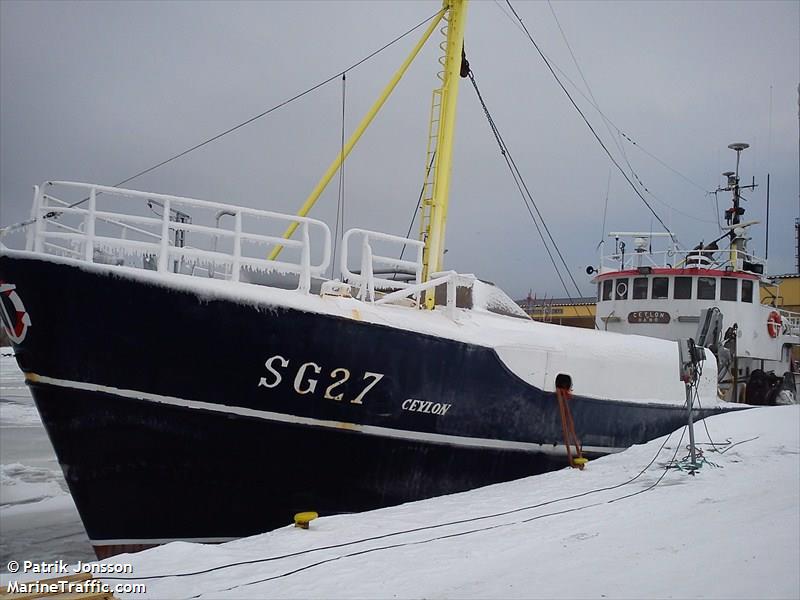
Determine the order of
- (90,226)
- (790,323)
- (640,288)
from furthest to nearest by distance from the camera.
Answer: (790,323)
(640,288)
(90,226)

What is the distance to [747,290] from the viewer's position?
1435 centimetres

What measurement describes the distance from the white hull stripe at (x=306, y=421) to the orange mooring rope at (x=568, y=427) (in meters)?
0.33

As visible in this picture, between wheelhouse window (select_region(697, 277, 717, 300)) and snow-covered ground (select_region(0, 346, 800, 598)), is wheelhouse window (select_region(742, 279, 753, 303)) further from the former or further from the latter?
snow-covered ground (select_region(0, 346, 800, 598))

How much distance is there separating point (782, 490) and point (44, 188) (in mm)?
7769

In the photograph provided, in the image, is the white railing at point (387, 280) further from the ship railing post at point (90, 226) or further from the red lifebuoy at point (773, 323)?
the red lifebuoy at point (773, 323)

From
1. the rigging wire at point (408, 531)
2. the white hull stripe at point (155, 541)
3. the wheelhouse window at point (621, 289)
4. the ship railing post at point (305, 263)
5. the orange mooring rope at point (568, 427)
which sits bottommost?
the white hull stripe at point (155, 541)

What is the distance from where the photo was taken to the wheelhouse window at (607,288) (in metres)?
15.1

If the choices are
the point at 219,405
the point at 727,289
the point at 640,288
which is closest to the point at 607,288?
the point at 640,288

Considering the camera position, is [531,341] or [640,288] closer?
[531,341]

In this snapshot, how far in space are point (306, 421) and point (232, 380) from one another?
0.84m

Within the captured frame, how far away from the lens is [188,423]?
605 centimetres

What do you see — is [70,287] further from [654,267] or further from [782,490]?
[654,267]

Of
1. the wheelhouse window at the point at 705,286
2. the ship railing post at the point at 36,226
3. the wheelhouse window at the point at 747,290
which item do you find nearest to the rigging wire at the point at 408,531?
the ship railing post at the point at 36,226

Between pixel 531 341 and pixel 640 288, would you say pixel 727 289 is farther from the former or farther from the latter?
pixel 531 341
